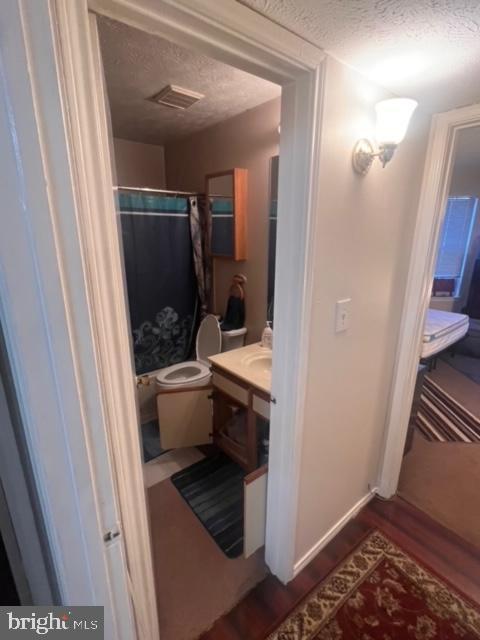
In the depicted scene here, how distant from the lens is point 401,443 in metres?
1.85

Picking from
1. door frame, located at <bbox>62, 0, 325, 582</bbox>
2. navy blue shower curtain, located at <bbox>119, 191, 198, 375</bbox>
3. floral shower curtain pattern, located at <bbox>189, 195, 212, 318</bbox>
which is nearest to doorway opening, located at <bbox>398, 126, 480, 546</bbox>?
door frame, located at <bbox>62, 0, 325, 582</bbox>

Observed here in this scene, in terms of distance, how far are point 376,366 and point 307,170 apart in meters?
1.06

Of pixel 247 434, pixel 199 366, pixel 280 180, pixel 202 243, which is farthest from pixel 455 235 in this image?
pixel 280 180

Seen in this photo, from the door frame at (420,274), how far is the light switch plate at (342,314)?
0.52 m

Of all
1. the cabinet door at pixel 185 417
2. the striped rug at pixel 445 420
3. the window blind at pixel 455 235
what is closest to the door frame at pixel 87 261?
the cabinet door at pixel 185 417

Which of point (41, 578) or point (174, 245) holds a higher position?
point (174, 245)

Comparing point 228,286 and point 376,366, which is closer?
point 376,366

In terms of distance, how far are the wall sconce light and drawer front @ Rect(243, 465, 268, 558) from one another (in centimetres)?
133

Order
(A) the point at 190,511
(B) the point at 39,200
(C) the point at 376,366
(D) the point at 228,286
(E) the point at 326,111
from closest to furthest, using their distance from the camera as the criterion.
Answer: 1. (B) the point at 39,200
2. (E) the point at 326,111
3. (C) the point at 376,366
4. (A) the point at 190,511
5. (D) the point at 228,286

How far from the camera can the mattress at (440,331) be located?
2.97 metres

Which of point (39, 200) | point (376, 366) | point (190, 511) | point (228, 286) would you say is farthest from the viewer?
point (228, 286)

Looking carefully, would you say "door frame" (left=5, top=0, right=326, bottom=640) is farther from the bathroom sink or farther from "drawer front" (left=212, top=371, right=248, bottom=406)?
the bathroom sink

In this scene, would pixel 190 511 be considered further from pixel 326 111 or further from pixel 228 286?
pixel 326 111

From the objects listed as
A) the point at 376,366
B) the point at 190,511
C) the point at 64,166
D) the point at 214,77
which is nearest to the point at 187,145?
the point at 214,77
